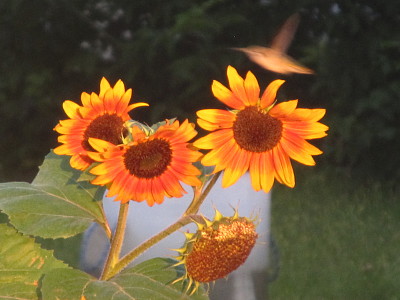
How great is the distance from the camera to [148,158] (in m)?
0.92

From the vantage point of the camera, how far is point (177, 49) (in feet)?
14.8

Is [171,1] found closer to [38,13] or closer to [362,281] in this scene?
[38,13]

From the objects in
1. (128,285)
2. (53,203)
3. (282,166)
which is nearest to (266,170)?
(282,166)

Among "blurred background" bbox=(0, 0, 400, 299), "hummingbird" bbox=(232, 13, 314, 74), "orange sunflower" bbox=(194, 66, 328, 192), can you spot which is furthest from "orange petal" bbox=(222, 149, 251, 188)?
"blurred background" bbox=(0, 0, 400, 299)

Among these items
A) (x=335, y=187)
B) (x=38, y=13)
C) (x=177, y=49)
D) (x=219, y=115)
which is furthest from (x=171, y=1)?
(x=219, y=115)

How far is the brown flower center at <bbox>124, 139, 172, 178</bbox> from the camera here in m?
0.90

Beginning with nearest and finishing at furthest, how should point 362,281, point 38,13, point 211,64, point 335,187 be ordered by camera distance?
1. point 362,281
2. point 211,64
3. point 38,13
4. point 335,187

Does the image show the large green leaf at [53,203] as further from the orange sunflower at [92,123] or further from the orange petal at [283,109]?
the orange petal at [283,109]

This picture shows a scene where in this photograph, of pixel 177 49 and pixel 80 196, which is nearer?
pixel 80 196

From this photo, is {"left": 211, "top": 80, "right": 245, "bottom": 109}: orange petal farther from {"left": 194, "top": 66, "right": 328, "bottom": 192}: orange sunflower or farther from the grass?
the grass

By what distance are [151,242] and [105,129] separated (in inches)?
6.3

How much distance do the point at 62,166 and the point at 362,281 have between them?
2.58m

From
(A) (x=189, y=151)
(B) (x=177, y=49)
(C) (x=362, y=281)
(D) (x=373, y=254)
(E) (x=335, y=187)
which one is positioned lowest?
(A) (x=189, y=151)

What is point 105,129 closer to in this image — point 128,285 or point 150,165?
point 150,165
